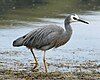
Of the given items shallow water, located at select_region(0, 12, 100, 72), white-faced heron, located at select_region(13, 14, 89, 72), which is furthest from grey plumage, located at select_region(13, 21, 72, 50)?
shallow water, located at select_region(0, 12, 100, 72)

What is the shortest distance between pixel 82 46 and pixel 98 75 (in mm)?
5794

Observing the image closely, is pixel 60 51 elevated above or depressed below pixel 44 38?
below

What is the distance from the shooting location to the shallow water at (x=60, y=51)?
12.9m

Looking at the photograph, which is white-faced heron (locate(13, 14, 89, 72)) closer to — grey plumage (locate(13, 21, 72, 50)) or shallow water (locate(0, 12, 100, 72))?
grey plumage (locate(13, 21, 72, 50))

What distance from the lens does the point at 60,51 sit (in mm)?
15508

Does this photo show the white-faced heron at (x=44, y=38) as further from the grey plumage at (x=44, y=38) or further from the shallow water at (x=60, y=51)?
the shallow water at (x=60, y=51)

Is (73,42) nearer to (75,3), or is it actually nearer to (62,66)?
(62,66)

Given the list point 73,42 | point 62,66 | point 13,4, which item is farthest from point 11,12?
point 62,66

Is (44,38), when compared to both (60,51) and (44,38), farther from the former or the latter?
(60,51)

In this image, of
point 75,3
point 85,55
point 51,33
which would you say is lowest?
point 75,3

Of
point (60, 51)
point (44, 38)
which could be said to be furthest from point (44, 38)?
point (60, 51)

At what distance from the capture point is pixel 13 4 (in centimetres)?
2991

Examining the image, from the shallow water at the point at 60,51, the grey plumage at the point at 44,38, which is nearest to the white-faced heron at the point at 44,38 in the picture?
the grey plumage at the point at 44,38

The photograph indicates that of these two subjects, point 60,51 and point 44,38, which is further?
point 60,51
